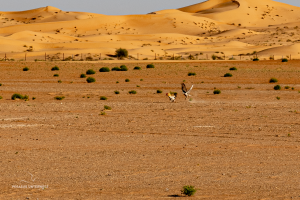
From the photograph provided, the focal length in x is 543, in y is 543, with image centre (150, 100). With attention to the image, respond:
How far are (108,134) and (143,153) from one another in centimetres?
366

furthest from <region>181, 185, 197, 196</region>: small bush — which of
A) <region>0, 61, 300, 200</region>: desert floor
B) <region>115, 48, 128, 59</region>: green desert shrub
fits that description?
<region>115, 48, 128, 59</region>: green desert shrub

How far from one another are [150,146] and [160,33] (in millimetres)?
128207

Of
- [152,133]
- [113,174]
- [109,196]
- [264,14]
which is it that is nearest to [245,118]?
[152,133]

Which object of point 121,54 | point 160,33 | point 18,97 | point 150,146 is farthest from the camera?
point 160,33

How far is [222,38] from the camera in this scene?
135375 millimetres

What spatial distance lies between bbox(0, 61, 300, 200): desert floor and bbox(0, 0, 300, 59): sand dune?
62523 millimetres

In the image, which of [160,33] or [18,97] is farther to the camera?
[160,33]

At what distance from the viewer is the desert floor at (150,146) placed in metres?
10.9

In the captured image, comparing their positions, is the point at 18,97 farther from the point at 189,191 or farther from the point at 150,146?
the point at 189,191


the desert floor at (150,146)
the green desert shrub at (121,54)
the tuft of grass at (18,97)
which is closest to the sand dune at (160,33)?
the green desert shrub at (121,54)

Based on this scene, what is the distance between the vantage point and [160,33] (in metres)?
143

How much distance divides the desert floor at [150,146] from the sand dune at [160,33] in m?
62.5

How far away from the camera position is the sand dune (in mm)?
102625

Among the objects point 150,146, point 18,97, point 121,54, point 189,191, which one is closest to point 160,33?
point 121,54
